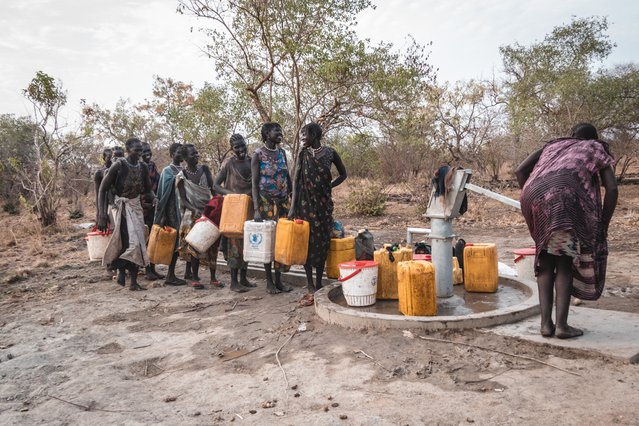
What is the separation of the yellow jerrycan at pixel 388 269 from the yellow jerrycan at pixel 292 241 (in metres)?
0.73

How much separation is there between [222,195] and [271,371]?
9.58 ft

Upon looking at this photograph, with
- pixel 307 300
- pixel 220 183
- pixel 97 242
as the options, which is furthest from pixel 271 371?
pixel 97 242

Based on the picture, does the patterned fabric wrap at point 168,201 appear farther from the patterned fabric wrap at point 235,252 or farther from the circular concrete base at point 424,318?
the circular concrete base at point 424,318

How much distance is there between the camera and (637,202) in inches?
512

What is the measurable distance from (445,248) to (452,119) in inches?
430

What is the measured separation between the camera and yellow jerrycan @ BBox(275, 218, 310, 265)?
4583 mm

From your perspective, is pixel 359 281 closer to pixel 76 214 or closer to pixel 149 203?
pixel 149 203

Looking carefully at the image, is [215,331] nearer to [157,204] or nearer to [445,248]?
[445,248]

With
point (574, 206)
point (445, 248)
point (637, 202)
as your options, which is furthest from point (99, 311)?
point (637, 202)

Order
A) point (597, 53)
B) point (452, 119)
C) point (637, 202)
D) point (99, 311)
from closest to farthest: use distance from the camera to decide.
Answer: point (99, 311), point (637, 202), point (452, 119), point (597, 53)

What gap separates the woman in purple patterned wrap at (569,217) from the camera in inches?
119

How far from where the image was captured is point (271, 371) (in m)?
3.12

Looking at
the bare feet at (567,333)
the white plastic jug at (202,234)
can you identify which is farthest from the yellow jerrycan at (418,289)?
the white plastic jug at (202,234)

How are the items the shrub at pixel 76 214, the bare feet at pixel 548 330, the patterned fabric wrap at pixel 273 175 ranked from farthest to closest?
the shrub at pixel 76 214
the patterned fabric wrap at pixel 273 175
the bare feet at pixel 548 330
